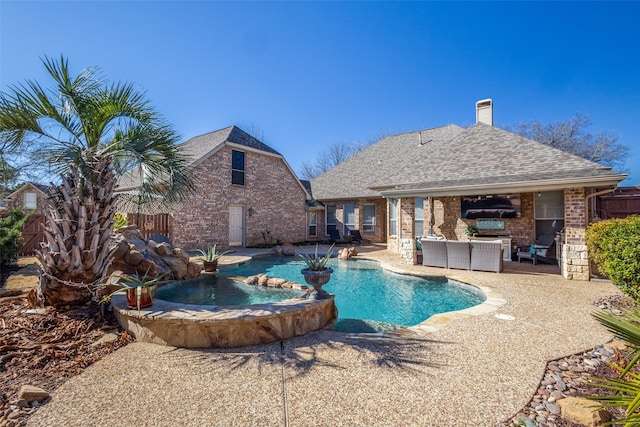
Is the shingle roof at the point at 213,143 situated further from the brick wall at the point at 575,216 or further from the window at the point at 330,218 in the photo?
the brick wall at the point at 575,216

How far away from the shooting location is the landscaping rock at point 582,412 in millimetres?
2057

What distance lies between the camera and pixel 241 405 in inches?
95.5

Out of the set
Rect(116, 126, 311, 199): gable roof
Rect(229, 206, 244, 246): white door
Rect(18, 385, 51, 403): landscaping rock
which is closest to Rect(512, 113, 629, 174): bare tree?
Rect(116, 126, 311, 199): gable roof

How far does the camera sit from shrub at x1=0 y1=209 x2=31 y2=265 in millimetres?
8727

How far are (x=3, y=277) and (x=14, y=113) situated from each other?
6527mm

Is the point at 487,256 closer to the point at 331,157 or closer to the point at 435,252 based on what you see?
the point at 435,252

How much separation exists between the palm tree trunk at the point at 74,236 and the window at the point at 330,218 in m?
15.0

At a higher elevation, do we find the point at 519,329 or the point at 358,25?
the point at 358,25

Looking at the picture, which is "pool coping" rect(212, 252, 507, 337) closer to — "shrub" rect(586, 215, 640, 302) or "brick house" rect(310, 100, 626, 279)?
"shrub" rect(586, 215, 640, 302)

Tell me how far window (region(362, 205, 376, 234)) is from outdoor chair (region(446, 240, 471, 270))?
331 inches

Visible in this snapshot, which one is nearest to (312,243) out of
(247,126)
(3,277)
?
(3,277)

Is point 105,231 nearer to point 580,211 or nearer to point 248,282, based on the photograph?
point 248,282

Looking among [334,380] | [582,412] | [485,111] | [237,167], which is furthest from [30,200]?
[582,412]

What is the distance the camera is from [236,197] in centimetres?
1519
